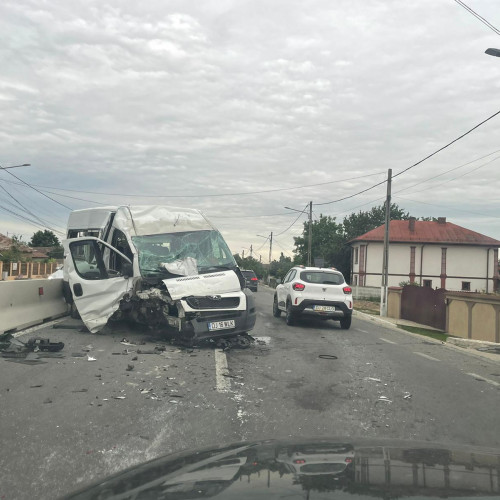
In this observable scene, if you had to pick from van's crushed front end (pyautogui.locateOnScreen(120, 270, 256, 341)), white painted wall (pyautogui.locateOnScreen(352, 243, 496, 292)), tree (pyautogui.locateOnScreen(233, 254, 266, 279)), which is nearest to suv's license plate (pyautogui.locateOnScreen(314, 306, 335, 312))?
van's crushed front end (pyautogui.locateOnScreen(120, 270, 256, 341))

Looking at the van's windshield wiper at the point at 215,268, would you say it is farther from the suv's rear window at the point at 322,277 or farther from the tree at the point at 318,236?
the tree at the point at 318,236

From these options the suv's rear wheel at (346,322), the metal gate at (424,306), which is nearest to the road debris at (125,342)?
the suv's rear wheel at (346,322)

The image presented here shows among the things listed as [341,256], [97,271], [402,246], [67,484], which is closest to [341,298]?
[97,271]

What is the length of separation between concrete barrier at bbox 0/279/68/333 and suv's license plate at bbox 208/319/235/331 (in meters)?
3.90

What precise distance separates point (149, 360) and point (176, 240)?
3503mm

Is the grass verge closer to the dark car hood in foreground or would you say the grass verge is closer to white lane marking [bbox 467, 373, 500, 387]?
white lane marking [bbox 467, 373, 500, 387]

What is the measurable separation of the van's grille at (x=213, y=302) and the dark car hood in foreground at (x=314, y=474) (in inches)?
265

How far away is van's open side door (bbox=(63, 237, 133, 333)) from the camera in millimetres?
10625

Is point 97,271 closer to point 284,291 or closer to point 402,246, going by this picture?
point 284,291

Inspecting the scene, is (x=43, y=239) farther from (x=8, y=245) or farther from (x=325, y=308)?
(x=325, y=308)

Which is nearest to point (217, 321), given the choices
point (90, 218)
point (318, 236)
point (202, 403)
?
point (202, 403)

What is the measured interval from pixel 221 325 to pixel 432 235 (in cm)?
4875

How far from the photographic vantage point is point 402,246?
53625 mm

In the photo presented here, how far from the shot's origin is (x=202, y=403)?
591 centimetres
